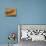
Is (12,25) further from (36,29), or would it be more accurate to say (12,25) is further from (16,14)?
(36,29)

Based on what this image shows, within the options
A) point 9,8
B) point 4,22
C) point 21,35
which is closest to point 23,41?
point 21,35

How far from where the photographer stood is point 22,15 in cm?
285

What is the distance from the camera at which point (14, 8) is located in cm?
283

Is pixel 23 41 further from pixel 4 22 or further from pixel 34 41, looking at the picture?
pixel 4 22

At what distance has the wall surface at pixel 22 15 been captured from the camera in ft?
9.26

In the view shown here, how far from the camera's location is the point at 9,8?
2.83 m

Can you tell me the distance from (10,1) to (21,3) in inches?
10.1

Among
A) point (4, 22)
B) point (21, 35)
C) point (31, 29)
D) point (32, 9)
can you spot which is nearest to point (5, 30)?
point (4, 22)

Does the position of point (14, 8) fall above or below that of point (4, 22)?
above

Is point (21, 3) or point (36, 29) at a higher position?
point (21, 3)

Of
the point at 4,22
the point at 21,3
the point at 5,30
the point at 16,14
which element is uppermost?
the point at 21,3

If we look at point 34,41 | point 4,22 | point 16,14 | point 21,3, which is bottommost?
point 34,41

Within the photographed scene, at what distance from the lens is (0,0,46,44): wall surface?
282 centimetres

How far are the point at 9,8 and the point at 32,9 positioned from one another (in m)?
0.53
